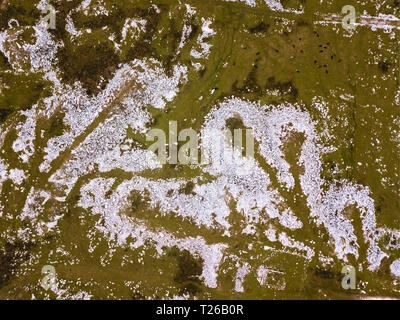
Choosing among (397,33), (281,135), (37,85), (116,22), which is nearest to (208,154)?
(281,135)

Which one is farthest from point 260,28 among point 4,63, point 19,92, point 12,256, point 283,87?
point 12,256

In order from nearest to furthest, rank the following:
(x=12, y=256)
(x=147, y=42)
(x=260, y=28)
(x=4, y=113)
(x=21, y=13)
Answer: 1. (x=12, y=256)
2. (x=4, y=113)
3. (x=21, y=13)
4. (x=147, y=42)
5. (x=260, y=28)

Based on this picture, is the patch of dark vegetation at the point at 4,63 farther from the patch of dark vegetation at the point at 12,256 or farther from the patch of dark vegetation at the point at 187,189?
the patch of dark vegetation at the point at 187,189

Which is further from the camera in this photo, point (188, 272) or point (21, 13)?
point (21, 13)

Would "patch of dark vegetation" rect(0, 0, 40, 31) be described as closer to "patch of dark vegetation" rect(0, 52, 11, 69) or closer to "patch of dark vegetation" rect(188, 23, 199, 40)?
"patch of dark vegetation" rect(0, 52, 11, 69)

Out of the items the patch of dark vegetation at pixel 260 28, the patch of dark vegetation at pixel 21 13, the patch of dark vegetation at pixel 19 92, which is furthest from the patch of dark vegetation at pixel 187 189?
the patch of dark vegetation at pixel 21 13

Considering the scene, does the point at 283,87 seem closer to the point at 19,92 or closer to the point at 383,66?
the point at 383,66

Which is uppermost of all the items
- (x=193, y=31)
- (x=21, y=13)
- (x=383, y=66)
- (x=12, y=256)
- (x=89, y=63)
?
(x=21, y=13)
